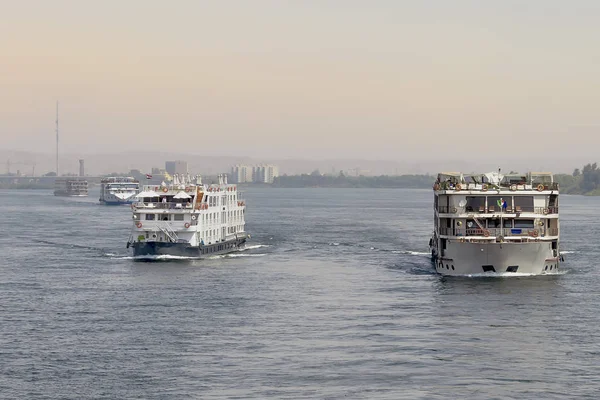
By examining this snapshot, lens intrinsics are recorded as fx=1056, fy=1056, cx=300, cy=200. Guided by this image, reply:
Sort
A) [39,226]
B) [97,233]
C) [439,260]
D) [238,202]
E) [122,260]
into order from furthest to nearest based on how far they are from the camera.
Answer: [39,226], [97,233], [238,202], [122,260], [439,260]

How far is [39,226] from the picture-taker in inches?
7461

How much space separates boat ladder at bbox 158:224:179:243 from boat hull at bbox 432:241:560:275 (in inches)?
1310

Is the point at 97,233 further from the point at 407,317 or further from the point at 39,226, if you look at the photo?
the point at 407,317

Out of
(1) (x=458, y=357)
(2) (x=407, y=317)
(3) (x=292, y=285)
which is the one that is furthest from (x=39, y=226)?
(1) (x=458, y=357)

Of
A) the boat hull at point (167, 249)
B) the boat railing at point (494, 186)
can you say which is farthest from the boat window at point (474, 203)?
the boat hull at point (167, 249)

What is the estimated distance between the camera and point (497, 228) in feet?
316

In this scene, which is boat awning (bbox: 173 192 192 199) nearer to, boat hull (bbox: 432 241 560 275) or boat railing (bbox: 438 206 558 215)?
boat railing (bbox: 438 206 558 215)

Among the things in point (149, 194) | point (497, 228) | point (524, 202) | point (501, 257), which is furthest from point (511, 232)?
point (149, 194)

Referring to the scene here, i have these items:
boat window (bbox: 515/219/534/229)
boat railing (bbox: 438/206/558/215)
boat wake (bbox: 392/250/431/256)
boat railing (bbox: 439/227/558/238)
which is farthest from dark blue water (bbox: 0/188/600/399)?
boat wake (bbox: 392/250/431/256)

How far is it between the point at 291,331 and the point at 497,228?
33776mm

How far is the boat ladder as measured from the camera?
11556cm

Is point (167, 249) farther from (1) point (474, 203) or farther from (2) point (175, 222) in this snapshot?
(1) point (474, 203)

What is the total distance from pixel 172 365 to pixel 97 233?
114 m

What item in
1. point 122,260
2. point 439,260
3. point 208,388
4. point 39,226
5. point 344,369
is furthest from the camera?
point 39,226
